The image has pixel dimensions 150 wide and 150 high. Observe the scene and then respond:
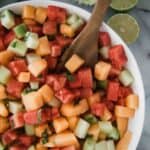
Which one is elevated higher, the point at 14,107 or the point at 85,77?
the point at 85,77

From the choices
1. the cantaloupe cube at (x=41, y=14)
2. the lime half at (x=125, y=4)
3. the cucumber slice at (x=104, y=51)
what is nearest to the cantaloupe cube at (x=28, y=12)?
the cantaloupe cube at (x=41, y=14)

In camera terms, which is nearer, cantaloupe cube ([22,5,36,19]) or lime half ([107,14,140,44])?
cantaloupe cube ([22,5,36,19])

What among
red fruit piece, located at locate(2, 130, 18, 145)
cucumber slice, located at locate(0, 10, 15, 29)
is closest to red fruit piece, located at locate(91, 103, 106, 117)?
red fruit piece, located at locate(2, 130, 18, 145)

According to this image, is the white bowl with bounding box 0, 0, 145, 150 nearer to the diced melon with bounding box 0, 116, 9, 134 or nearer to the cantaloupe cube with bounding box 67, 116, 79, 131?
the cantaloupe cube with bounding box 67, 116, 79, 131

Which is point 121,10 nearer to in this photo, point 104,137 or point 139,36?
point 139,36

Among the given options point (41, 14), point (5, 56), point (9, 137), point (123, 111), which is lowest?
point (9, 137)

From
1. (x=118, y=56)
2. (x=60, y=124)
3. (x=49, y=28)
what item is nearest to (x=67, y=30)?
(x=49, y=28)

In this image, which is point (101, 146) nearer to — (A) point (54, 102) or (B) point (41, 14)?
(A) point (54, 102)
